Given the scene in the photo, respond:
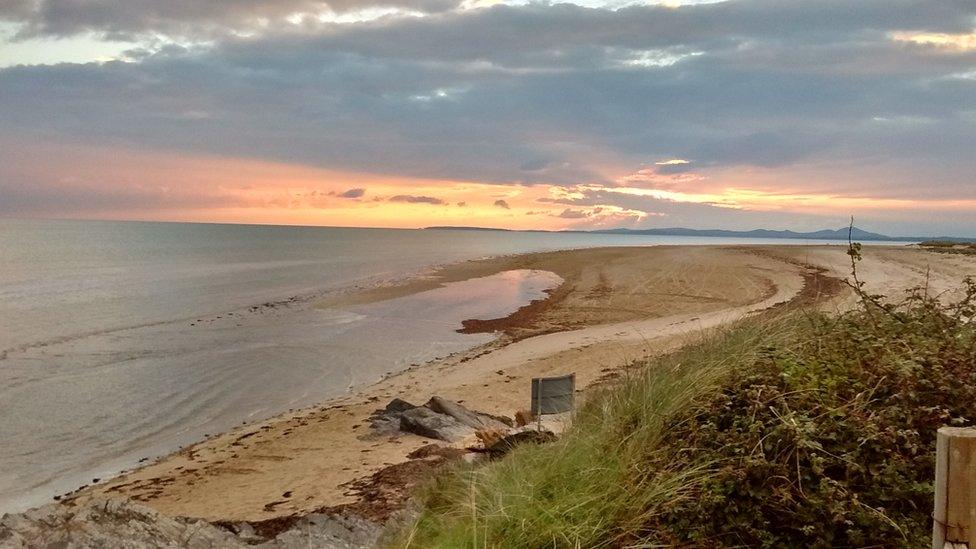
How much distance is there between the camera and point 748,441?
399 centimetres

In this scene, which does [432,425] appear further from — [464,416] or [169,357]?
[169,357]

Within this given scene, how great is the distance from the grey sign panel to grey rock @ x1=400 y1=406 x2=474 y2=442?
7.03ft

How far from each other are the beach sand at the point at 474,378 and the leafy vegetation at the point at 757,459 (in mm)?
1111

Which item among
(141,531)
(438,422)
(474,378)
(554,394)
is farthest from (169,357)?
(141,531)

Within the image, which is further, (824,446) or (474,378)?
(474,378)

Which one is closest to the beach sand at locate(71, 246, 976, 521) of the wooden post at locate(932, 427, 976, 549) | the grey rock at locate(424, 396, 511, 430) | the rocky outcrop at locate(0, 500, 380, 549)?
the grey rock at locate(424, 396, 511, 430)

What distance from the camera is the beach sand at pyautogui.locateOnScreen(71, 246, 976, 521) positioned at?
816 centimetres

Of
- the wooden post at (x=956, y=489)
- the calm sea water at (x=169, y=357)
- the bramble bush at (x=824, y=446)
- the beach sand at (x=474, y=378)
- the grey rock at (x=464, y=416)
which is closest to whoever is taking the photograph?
the wooden post at (x=956, y=489)

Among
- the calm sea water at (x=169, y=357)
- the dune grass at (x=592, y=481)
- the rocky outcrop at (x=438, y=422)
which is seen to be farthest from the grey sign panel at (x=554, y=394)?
the calm sea water at (x=169, y=357)

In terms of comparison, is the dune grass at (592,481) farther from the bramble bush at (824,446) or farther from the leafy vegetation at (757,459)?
the bramble bush at (824,446)

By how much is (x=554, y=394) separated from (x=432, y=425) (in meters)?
2.74

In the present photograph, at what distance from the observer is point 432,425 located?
31.5ft

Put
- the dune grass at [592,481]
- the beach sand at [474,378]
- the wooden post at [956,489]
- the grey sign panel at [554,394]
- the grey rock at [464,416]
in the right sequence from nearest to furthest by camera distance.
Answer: the wooden post at [956,489], the dune grass at [592,481], the grey sign panel at [554,394], the beach sand at [474,378], the grey rock at [464,416]

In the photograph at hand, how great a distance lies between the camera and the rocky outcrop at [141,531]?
14.5 feet
